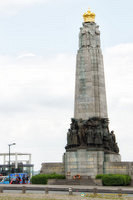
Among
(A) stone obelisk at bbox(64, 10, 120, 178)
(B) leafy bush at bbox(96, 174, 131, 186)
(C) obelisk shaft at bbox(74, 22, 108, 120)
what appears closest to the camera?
(B) leafy bush at bbox(96, 174, 131, 186)

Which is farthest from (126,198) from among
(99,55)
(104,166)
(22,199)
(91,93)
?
(99,55)

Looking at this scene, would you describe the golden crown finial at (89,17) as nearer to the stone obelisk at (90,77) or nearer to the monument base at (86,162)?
the stone obelisk at (90,77)

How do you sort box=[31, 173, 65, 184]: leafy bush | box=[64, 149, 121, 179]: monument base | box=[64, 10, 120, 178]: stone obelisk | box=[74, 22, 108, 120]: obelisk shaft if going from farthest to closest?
1. box=[74, 22, 108, 120]: obelisk shaft
2. box=[31, 173, 65, 184]: leafy bush
3. box=[64, 10, 120, 178]: stone obelisk
4. box=[64, 149, 121, 179]: monument base

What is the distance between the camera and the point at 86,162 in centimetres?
4447

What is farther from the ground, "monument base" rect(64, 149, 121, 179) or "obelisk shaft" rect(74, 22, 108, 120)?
"obelisk shaft" rect(74, 22, 108, 120)

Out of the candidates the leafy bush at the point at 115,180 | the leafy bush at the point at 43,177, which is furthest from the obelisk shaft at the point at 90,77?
the leafy bush at the point at 115,180

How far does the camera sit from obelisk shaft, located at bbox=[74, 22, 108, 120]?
4656cm

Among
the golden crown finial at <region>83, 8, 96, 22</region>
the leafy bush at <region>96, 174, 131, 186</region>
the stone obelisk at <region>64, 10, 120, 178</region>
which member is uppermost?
the golden crown finial at <region>83, 8, 96, 22</region>

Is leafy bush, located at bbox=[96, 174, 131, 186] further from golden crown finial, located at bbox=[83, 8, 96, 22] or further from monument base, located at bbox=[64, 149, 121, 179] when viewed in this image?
golden crown finial, located at bbox=[83, 8, 96, 22]

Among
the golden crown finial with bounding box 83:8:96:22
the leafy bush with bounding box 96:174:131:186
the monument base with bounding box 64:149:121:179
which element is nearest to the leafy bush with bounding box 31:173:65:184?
the monument base with bounding box 64:149:121:179

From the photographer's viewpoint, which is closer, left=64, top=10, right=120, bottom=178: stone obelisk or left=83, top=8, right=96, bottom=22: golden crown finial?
left=64, top=10, right=120, bottom=178: stone obelisk

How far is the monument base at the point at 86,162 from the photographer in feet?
145

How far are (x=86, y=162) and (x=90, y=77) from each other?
9.76m

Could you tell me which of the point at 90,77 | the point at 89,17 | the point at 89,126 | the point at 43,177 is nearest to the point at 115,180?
the point at 89,126
